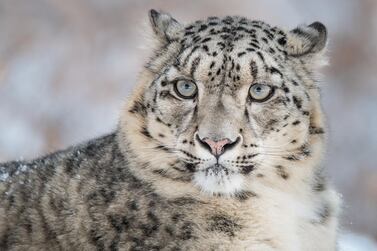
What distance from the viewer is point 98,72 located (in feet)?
68.8

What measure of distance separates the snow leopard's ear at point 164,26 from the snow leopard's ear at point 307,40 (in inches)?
34.1

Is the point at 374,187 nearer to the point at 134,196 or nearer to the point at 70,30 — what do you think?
the point at 70,30

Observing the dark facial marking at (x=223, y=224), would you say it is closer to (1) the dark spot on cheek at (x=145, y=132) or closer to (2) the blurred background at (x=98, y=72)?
(1) the dark spot on cheek at (x=145, y=132)

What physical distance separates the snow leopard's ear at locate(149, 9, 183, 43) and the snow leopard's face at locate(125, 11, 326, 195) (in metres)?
0.15

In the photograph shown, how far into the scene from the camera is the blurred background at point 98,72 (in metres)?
18.5

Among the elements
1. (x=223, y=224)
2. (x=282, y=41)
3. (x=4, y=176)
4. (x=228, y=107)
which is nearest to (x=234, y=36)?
(x=282, y=41)

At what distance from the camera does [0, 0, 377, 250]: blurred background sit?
18.5 m

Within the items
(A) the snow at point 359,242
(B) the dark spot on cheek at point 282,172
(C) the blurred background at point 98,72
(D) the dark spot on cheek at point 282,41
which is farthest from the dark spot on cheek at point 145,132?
(C) the blurred background at point 98,72

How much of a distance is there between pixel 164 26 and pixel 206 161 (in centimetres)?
143

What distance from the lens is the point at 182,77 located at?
6.46 m

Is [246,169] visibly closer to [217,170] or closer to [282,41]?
[217,170]

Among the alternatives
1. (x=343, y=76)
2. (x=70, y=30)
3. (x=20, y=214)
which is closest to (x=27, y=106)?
(x=70, y=30)

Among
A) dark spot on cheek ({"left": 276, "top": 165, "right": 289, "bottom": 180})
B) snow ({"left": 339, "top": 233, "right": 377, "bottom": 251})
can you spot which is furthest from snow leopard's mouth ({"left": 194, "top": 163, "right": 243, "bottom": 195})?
snow ({"left": 339, "top": 233, "right": 377, "bottom": 251})

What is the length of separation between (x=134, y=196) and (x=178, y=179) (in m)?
0.34
